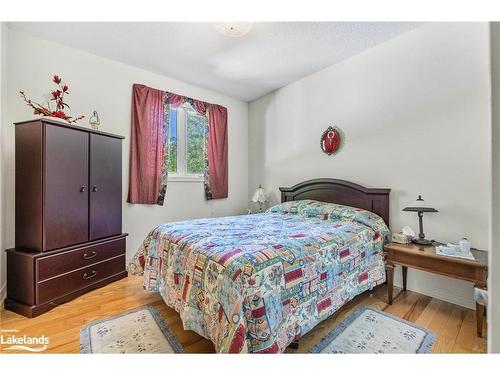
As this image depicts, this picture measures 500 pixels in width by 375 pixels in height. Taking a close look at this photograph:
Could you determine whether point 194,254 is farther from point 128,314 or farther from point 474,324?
point 474,324

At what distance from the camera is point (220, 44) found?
2.46 meters

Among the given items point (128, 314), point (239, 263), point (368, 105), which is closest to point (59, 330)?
point (128, 314)

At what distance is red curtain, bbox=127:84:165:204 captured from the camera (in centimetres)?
295

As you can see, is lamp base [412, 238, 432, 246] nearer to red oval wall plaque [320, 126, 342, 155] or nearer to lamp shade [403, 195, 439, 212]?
lamp shade [403, 195, 439, 212]

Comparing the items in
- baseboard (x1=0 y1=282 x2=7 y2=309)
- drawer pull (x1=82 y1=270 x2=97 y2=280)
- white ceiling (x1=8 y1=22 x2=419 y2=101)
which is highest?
white ceiling (x1=8 y1=22 x2=419 y2=101)

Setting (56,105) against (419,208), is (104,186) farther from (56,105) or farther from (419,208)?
(419,208)

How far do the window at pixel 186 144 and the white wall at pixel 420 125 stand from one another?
5.20 ft

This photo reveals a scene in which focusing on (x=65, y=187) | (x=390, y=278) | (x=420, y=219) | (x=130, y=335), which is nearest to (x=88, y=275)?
(x=65, y=187)

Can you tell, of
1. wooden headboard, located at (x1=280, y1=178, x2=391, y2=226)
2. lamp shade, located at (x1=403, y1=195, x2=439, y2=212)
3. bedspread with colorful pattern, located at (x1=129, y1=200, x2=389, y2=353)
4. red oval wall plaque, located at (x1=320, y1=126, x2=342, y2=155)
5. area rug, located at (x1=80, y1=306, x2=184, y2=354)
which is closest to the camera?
bedspread with colorful pattern, located at (x1=129, y1=200, x2=389, y2=353)

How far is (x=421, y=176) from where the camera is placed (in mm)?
2240

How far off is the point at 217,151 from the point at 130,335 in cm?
270

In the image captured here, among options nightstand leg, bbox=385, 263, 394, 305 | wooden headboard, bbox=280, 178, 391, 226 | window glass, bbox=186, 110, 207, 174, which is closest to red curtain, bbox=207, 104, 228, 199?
window glass, bbox=186, 110, 207, 174

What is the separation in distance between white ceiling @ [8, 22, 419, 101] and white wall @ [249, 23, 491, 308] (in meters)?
0.29

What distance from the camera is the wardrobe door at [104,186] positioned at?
229 centimetres
